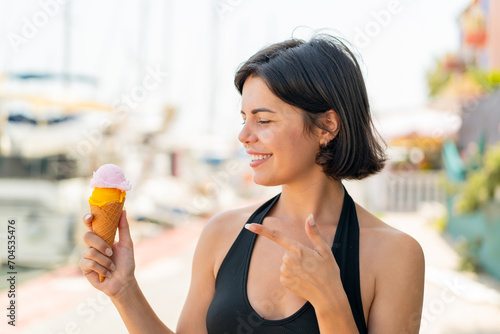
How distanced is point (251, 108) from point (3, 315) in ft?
16.0

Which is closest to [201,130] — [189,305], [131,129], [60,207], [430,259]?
[131,129]

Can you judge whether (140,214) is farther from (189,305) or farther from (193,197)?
(189,305)

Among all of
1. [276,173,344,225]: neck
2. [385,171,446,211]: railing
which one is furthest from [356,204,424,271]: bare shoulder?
[385,171,446,211]: railing

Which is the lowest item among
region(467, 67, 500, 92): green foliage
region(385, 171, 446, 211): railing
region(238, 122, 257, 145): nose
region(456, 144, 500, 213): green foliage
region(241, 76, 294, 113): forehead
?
region(385, 171, 446, 211): railing

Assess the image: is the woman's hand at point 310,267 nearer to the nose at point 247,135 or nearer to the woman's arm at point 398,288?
the woman's arm at point 398,288

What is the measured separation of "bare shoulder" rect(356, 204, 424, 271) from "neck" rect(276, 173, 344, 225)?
16cm

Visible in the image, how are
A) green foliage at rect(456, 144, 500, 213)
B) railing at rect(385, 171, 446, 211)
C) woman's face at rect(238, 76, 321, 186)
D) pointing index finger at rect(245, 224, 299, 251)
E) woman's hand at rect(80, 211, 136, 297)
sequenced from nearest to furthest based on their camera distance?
A: pointing index finger at rect(245, 224, 299, 251)
woman's hand at rect(80, 211, 136, 297)
woman's face at rect(238, 76, 321, 186)
green foliage at rect(456, 144, 500, 213)
railing at rect(385, 171, 446, 211)

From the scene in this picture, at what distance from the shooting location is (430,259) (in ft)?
24.1

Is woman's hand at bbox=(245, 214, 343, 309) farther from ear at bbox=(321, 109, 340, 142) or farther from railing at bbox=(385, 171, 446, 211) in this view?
railing at bbox=(385, 171, 446, 211)

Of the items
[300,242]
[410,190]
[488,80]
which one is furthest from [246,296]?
[410,190]

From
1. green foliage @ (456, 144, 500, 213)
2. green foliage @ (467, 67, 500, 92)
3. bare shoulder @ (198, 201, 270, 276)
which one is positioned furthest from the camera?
green foliage @ (467, 67, 500, 92)

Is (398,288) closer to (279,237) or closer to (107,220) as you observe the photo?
(279,237)

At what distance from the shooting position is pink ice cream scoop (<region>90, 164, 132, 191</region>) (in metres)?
1.60

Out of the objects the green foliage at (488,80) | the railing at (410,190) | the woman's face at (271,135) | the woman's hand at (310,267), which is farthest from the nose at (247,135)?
the railing at (410,190)
